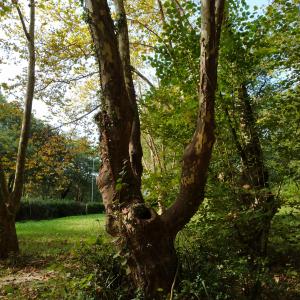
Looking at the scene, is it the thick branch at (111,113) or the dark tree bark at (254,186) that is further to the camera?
the dark tree bark at (254,186)

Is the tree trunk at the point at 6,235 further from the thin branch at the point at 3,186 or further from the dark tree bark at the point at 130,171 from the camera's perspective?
the dark tree bark at the point at 130,171

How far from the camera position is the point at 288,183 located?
4898 millimetres

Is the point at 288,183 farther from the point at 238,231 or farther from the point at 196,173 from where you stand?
the point at 196,173

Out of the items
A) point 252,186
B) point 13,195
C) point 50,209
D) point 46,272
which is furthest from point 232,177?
point 50,209

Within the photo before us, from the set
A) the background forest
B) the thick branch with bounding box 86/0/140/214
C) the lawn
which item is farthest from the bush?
the thick branch with bounding box 86/0/140/214

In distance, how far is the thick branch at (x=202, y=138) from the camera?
4.07 m

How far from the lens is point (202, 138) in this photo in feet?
13.9

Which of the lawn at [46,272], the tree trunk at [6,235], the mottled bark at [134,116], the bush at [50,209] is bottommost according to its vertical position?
the lawn at [46,272]

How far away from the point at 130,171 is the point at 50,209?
25.8 metres

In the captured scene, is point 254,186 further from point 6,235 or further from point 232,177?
point 6,235

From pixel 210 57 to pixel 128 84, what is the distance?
258cm

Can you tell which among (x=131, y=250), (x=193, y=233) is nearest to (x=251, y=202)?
(x=193, y=233)

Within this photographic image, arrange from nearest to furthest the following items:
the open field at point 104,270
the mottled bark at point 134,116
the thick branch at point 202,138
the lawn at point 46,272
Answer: the thick branch at point 202,138, the open field at point 104,270, the lawn at point 46,272, the mottled bark at point 134,116

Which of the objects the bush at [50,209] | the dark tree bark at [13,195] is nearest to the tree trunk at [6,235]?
the dark tree bark at [13,195]
